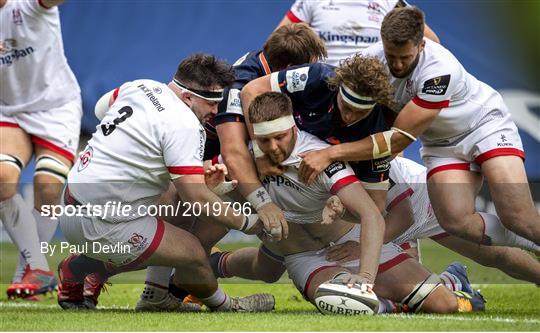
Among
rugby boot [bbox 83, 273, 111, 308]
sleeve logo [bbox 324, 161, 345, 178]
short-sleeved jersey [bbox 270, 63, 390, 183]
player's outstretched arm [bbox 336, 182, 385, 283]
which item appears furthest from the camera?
rugby boot [bbox 83, 273, 111, 308]

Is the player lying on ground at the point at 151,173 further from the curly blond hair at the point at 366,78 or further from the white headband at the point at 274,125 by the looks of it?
the curly blond hair at the point at 366,78

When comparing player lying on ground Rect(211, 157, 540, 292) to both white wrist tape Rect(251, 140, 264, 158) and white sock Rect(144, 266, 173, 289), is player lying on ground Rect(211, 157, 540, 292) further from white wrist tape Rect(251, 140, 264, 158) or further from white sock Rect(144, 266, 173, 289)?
white wrist tape Rect(251, 140, 264, 158)

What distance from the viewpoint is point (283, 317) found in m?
6.39

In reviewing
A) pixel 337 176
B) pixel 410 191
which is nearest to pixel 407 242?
pixel 410 191

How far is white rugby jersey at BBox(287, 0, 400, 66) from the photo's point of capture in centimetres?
921

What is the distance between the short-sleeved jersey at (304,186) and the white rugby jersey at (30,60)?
291cm

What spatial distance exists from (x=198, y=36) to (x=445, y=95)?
4.94m

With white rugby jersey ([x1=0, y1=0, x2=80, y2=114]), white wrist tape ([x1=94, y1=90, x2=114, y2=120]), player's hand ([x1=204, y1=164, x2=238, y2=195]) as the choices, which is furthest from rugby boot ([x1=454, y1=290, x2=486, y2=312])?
white rugby jersey ([x1=0, y1=0, x2=80, y2=114])

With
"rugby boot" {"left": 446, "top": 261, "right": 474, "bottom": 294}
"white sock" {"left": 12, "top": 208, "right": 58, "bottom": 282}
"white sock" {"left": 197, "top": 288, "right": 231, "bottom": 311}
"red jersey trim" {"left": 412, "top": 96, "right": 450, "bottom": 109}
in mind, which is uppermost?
"red jersey trim" {"left": 412, "top": 96, "right": 450, "bottom": 109}

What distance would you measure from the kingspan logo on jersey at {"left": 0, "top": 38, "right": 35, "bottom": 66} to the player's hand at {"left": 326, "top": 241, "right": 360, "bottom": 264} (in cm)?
330

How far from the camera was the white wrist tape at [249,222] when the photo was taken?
6.62 m

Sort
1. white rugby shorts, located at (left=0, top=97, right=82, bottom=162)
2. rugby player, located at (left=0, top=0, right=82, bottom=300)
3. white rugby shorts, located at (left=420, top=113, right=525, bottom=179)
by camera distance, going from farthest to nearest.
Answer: white rugby shorts, located at (left=0, top=97, right=82, bottom=162) → rugby player, located at (left=0, top=0, right=82, bottom=300) → white rugby shorts, located at (left=420, top=113, right=525, bottom=179)

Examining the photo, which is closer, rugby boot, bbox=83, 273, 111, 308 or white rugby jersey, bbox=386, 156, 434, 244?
rugby boot, bbox=83, 273, 111, 308

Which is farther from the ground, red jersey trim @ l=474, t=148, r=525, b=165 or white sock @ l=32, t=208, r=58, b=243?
red jersey trim @ l=474, t=148, r=525, b=165
